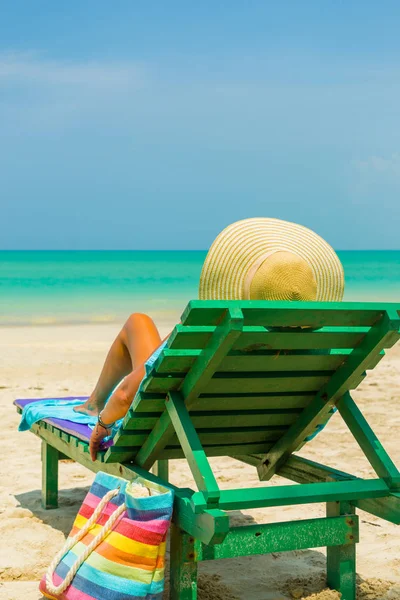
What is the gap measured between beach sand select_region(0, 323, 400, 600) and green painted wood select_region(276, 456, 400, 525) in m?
0.43

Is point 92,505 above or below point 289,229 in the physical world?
below

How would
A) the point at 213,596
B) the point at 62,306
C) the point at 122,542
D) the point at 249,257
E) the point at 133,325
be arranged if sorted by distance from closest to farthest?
the point at 122,542
the point at 249,257
the point at 213,596
the point at 133,325
the point at 62,306

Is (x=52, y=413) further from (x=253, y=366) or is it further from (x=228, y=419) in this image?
(x=253, y=366)

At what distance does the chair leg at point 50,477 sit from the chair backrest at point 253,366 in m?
1.31

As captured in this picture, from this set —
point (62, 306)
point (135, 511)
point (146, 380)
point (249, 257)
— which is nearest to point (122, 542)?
point (135, 511)

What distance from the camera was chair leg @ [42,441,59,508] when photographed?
4559mm

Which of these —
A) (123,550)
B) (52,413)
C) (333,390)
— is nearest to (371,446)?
(333,390)

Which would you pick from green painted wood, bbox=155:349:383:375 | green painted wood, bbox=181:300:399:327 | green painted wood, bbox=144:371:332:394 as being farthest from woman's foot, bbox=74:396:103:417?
green painted wood, bbox=181:300:399:327

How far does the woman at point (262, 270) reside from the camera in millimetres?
3018

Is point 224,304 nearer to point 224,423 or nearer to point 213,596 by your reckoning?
point 224,423

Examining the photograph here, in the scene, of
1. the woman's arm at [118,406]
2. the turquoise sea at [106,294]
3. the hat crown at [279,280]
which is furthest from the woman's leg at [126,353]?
the turquoise sea at [106,294]

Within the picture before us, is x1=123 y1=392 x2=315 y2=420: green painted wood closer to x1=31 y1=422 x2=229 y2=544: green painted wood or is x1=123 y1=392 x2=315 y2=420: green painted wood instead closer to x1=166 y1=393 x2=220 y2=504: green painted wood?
x1=166 y1=393 x2=220 y2=504: green painted wood

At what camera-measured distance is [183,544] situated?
2.92 m

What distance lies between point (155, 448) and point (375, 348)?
97 cm
